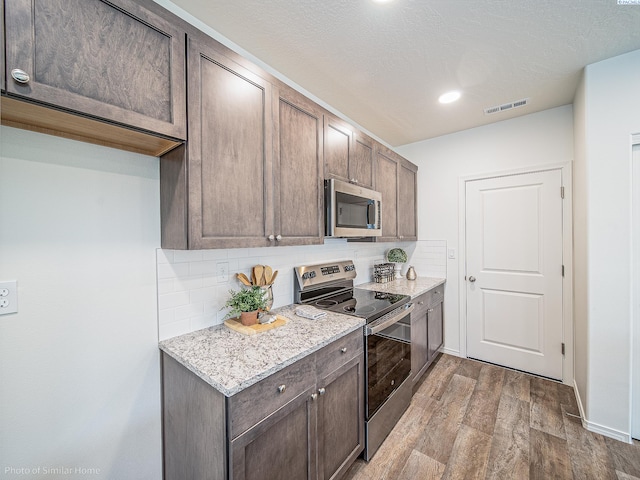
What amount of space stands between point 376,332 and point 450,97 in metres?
2.14

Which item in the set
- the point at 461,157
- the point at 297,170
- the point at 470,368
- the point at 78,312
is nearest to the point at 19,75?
the point at 78,312

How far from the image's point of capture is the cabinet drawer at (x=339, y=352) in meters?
1.34

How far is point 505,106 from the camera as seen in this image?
8.18 ft

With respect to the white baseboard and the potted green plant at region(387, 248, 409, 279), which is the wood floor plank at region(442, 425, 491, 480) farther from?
the potted green plant at region(387, 248, 409, 279)

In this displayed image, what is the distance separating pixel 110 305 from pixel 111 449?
67cm

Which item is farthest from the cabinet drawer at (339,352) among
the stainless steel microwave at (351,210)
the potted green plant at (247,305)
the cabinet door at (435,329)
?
the cabinet door at (435,329)

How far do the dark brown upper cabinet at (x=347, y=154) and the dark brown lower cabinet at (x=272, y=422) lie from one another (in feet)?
4.04

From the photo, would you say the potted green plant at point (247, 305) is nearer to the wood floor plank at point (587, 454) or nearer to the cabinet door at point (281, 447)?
the cabinet door at point (281, 447)

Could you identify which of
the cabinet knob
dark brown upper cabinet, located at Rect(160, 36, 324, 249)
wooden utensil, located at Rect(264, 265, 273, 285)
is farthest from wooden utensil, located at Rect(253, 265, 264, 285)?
the cabinet knob

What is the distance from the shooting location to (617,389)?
A: 6.03ft

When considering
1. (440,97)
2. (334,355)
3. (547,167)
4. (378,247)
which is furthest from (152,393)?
(547,167)

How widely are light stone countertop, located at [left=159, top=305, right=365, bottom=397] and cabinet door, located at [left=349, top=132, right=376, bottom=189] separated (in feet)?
4.00

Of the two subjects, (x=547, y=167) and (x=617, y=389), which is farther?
(x=547, y=167)

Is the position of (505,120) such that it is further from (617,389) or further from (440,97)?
(617,389)
